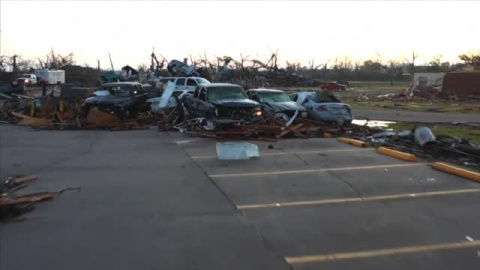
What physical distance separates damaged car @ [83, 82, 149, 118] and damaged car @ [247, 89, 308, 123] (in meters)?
5.09

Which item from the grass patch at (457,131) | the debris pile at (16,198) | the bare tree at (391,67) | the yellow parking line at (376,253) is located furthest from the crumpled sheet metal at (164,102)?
the bare tree at (391,67)

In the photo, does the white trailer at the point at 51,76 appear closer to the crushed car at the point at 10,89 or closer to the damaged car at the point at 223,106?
the crushed car at the point at 10,89

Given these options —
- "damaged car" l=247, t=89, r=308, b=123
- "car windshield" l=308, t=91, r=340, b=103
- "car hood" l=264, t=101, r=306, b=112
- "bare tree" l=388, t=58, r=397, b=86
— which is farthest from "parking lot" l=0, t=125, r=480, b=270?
"bare tree" l=388, t=58, r=397, b=86

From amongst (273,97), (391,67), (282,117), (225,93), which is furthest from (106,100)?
(391,67)

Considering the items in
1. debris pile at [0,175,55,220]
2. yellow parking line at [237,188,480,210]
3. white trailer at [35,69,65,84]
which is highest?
white trailer at [35,69,65,84]

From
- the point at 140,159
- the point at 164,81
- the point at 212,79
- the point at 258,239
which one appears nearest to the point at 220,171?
the point at 140,159

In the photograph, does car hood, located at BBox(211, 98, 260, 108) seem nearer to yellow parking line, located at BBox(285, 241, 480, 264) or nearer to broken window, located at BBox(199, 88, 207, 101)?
broken window, located at BBox(199, 88, 207, 101)

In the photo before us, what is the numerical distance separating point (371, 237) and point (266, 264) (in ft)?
5.06

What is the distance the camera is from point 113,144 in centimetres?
1474

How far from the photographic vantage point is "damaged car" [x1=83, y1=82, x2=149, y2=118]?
70.0 ft

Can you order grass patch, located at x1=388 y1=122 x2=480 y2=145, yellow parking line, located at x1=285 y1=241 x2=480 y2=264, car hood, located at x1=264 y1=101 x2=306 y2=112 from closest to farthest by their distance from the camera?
yellow parking line, located at x1=285 y1=241 x2=480 y2=264 → grass patch, located at x1=388 y1=122 x2=480 y2=145 → car hood, located at x1=264 y1=101 x2=306 y2=112

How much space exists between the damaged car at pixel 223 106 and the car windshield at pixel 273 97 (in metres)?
1.33

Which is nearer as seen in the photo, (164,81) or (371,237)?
(371,237)

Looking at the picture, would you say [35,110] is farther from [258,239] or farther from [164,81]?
[258,239]
